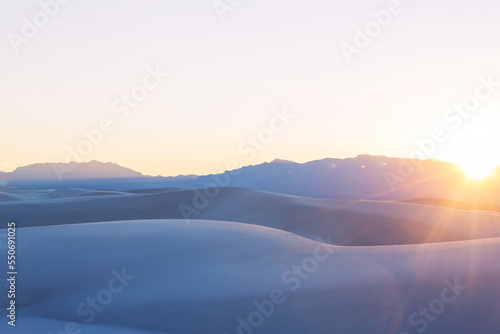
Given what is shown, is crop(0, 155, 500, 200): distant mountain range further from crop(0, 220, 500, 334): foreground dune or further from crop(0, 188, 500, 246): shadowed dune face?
crop(0, 220, 500, 334): foreground dune

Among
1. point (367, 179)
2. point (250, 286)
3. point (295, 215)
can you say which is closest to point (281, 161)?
point (367, 179)

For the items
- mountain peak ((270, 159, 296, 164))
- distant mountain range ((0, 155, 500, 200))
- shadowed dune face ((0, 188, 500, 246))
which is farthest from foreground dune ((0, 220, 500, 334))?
mountain peak ((270, 159, 296, 164))

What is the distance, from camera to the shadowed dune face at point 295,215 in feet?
61.1

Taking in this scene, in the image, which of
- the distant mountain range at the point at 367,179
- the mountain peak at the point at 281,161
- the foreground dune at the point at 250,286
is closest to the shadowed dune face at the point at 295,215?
the foreground dune at the point at 250,286

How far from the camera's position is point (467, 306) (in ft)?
23.9

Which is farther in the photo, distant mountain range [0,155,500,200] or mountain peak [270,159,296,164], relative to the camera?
mountain peak [270,159,296,164]

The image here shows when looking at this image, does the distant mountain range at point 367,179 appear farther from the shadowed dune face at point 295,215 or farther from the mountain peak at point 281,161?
the shadowed dune face at point 295,215

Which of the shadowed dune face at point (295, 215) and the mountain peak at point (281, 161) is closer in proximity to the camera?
the shadowed dune face at point (295, 215)

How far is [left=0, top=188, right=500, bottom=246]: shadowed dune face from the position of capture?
18.6 m

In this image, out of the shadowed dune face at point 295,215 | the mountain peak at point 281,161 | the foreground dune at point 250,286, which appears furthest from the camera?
the mountain peak at point 281,161

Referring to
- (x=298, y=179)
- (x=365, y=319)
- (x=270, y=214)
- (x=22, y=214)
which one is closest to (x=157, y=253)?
(x=365, y=319)

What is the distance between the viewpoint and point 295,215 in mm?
21812

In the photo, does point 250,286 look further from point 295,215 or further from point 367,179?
point 367,179

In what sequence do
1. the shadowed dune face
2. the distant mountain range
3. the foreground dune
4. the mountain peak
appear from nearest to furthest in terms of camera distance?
1. the foreground dune
2. the shadowed dune face
3. the distant mountain range
4. the mountain peak
